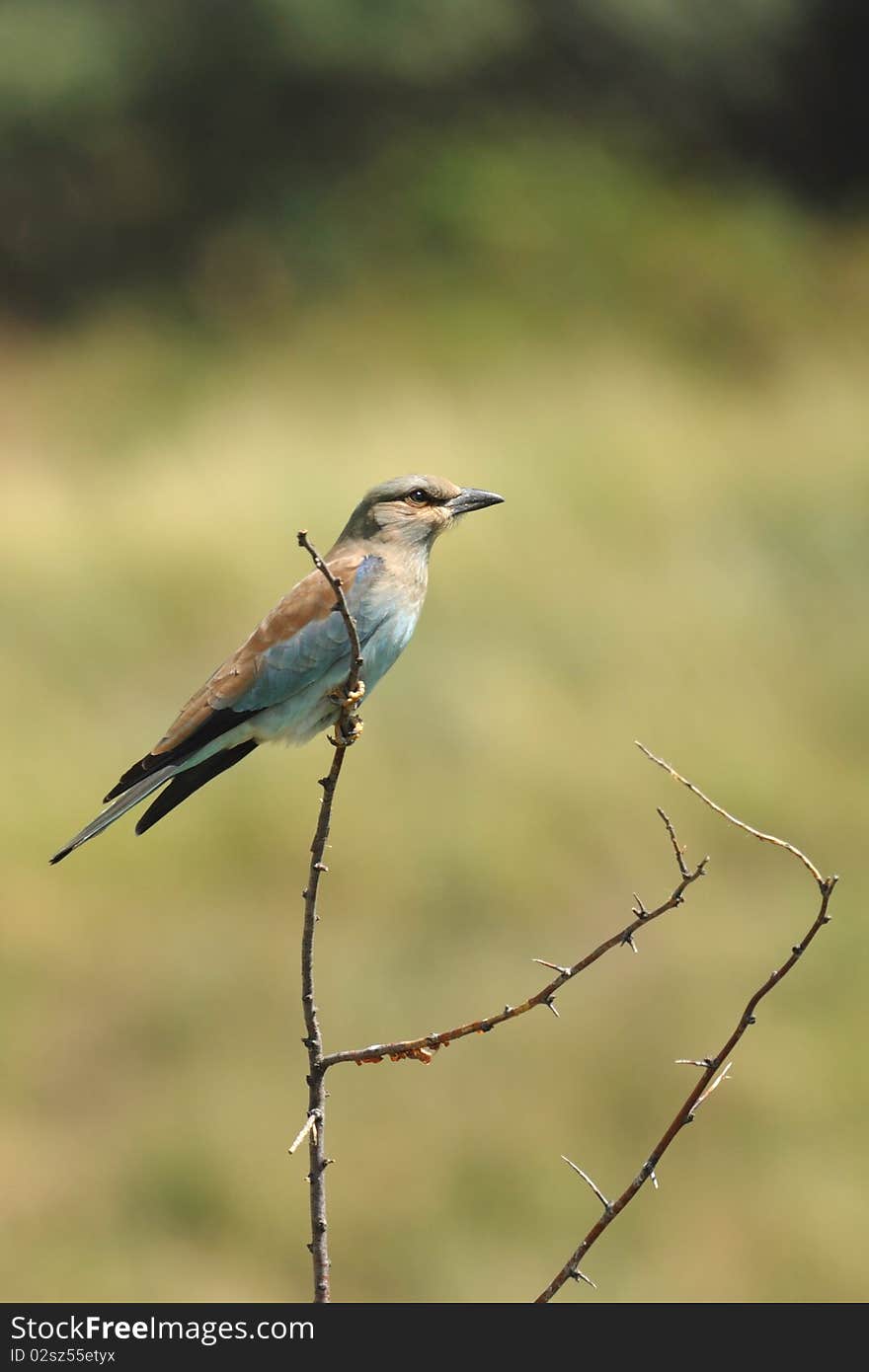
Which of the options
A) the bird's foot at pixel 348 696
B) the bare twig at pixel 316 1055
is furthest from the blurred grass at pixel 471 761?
the bare twig at pixel 316 1055

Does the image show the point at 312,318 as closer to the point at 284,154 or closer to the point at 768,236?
the point at 284,154

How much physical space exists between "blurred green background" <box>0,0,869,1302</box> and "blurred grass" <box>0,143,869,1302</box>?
0.10ft

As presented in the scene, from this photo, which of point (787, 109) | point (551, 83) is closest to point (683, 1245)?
point (551, 83)

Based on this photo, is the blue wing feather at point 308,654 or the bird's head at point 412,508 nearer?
the blue wing feather at point 308,654

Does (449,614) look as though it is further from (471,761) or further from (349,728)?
(349,728)

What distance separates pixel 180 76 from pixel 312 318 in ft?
9.56

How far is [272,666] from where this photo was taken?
168 inches

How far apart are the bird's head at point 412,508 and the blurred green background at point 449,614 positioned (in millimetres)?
4438

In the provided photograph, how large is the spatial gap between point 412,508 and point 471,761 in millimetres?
7423

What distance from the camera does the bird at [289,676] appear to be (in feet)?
13.7

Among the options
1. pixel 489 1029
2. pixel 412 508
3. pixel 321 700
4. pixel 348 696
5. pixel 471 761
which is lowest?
pixel 489 1029


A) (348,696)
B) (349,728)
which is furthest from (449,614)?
(348,696)

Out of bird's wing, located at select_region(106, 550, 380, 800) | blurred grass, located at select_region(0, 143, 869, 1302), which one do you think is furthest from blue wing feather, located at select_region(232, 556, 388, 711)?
blurred grass, located at select_region(0, 143, 869, 1302)

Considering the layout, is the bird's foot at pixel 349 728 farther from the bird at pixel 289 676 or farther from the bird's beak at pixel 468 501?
the bird's beak at pixel 468 501
